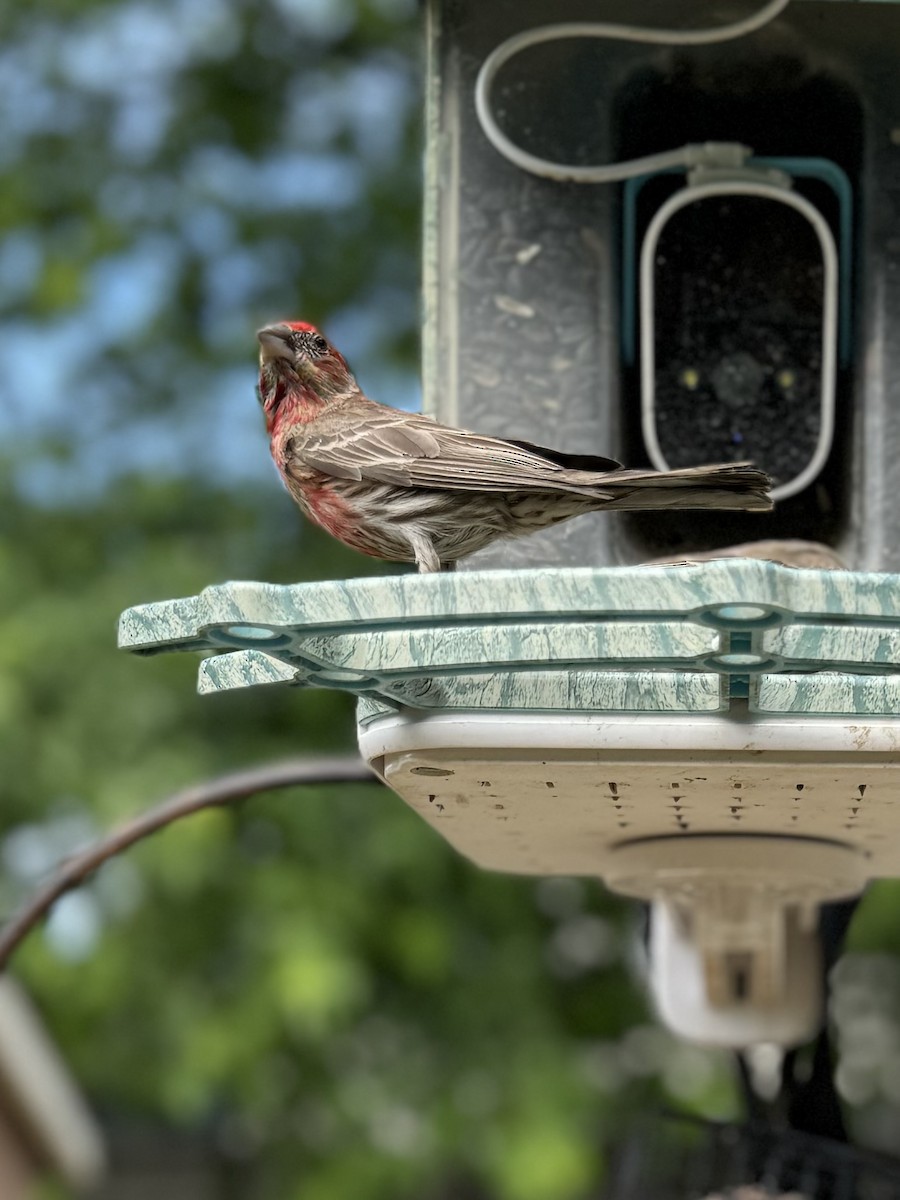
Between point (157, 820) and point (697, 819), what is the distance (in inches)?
40.5

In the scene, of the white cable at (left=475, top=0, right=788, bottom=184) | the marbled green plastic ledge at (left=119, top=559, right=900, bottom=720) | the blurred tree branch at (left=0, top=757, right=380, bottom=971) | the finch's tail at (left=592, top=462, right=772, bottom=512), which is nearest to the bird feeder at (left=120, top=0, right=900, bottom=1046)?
the white cable at (left=475, top=0, right=788, bottom=184)

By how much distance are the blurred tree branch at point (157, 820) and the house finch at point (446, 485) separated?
0.45 m

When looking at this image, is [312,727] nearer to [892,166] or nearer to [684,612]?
[892,166]

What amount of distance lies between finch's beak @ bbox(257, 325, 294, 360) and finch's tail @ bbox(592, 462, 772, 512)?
2.76ft

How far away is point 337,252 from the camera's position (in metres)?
7.13

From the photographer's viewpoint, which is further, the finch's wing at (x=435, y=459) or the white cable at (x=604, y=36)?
the white cable at (x=604, y=36)

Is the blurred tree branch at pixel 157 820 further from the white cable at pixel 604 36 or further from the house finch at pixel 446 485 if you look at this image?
the white cable at pixel 604 36

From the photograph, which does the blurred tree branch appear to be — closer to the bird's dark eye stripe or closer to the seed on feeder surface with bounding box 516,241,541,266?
the bird's dark eye stripe

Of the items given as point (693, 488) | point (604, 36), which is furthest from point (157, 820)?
point (604, 36)

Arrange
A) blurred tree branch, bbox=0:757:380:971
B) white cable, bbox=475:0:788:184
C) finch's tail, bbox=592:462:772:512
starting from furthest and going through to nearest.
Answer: white cable, bbox=475:0:788:184
blurred tree branch, bbox=0:757:380:971
finch's tail, bbox=592:462:772:512

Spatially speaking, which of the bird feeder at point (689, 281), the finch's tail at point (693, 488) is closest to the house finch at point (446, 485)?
the finch's tail at point (693, 488)

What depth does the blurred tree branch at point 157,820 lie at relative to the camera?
322cm

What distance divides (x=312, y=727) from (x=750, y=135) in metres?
3.73

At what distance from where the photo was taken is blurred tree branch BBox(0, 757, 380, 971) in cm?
322
